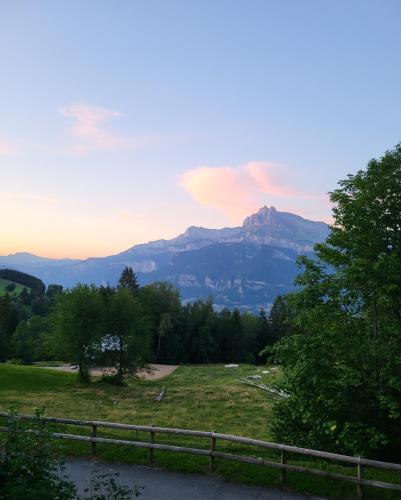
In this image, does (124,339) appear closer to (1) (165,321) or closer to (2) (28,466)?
(2) (28,466)

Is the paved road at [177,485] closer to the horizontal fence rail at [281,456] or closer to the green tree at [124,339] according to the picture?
the horizontal fence rail at [281,456]

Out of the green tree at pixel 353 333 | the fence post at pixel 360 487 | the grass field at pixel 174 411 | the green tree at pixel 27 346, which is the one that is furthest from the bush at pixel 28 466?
the green tree at pixel 27 346

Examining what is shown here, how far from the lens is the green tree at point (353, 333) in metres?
15.9

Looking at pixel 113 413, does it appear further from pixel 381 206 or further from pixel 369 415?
pixel 381 206

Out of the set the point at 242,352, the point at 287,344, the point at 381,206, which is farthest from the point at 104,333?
the point at 242,352

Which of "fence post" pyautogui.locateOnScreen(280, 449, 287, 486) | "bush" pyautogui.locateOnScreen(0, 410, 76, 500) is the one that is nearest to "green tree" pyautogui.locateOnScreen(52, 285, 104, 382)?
"fence post" pyautogui.locateOnScreen(280, 449, 287, 486)

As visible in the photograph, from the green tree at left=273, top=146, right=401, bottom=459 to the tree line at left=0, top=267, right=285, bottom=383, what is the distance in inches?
1551

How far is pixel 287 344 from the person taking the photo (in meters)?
18.9

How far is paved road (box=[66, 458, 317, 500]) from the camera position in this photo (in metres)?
13.6

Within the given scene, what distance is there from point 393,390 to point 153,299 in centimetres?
9748

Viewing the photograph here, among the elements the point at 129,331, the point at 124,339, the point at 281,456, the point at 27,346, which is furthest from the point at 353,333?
the point at 27,346

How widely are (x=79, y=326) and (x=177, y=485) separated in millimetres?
41941

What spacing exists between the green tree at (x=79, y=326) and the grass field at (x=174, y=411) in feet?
11.1

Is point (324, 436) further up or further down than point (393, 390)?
further down
